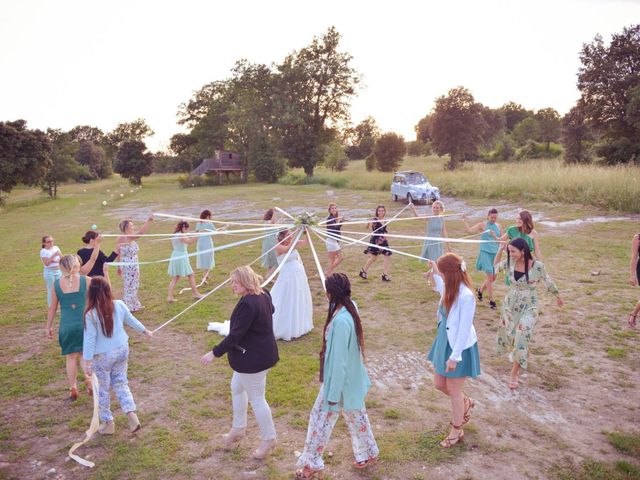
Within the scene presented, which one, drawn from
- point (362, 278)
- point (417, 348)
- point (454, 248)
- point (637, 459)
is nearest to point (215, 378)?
point (417, 348)

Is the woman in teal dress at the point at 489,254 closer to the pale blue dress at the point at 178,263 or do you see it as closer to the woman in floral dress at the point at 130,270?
the pale blue dress at the point at 178,263

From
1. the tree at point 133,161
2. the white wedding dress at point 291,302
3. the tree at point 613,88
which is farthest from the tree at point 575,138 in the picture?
the tree at point 133,161

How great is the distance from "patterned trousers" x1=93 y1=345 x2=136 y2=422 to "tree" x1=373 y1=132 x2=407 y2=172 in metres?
41.0

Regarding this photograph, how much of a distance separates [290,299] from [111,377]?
305 cm

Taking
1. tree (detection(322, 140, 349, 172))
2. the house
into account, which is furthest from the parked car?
the house

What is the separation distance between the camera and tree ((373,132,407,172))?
143ft

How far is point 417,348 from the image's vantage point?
6777 mm

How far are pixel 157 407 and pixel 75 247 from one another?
1276 cm

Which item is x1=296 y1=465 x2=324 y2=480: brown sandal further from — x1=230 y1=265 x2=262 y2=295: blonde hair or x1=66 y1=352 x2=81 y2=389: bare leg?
x1=66 y1=352 x2=81 y2=389: bare leg

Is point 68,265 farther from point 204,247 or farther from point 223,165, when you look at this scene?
point 223,165

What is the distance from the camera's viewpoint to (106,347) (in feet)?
14.8

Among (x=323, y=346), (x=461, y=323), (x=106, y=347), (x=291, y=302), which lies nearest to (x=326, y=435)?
(x=323, y=346)

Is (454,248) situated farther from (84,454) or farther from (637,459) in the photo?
(84,454)

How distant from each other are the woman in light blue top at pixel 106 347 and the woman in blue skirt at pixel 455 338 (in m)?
3.21
